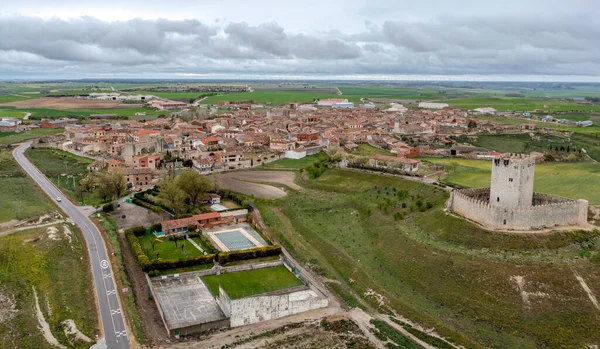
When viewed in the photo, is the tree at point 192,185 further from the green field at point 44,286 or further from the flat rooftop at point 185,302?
the flat rooftop at point 185,302

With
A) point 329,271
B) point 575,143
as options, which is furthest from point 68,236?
point 575,143

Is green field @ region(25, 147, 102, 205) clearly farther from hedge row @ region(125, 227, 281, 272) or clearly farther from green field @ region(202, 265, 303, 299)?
green field @ region(202, 265, 303, 299)

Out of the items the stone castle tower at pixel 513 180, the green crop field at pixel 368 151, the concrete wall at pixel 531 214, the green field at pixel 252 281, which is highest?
the stone castle tower at pixel 513 180

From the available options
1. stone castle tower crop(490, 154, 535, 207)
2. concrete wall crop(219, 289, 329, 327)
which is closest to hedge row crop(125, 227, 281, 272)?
concrete wall crop(219, 289, 329, 327)

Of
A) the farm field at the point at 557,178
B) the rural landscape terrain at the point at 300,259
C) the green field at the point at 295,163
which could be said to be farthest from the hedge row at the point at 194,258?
the green field at the point at 295,163

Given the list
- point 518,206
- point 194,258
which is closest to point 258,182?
point 194,258
